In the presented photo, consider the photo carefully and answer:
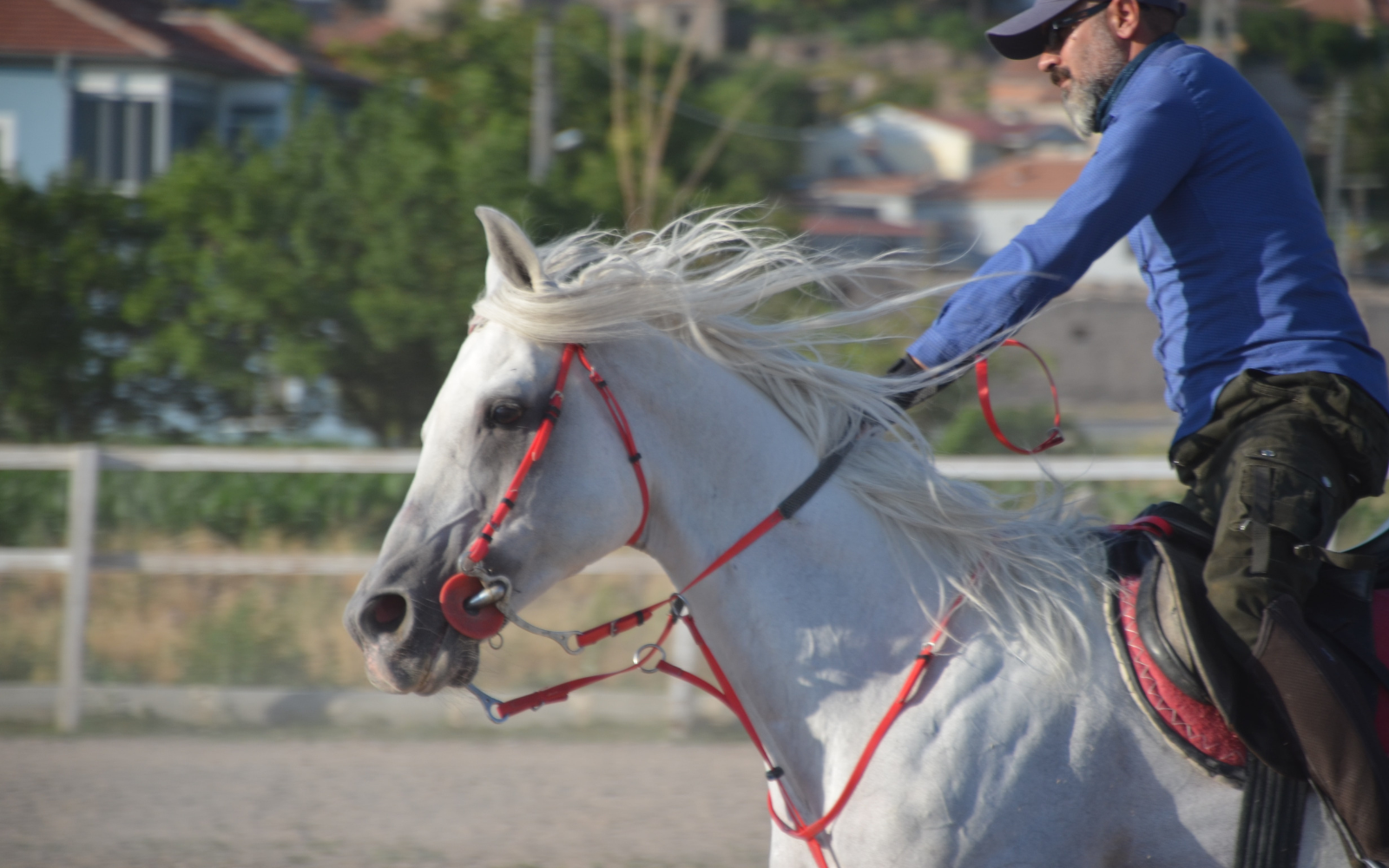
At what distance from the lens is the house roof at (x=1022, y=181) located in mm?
40312

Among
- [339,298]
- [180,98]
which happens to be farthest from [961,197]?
[339,298]

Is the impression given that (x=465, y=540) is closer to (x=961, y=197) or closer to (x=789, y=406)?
(x=789, y=406)

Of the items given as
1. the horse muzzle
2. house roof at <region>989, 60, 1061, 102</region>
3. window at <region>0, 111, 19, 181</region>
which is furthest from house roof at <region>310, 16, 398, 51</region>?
the horse muzzle

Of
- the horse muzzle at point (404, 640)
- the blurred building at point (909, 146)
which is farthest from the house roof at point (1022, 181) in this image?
the horse muzzle at point (404, 640)

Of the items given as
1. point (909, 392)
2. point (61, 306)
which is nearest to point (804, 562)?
point (909, 392)

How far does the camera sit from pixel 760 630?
2.08m

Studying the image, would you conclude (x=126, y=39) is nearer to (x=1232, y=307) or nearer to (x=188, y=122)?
(x=188, y=122)

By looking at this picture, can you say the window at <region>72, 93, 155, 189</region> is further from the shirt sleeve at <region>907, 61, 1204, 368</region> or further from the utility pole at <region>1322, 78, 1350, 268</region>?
the shirt sleeve at <region>907, 61, 1204, 368</region>

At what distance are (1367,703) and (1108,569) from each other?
461mm

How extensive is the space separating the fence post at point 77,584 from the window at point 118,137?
46.9 feet

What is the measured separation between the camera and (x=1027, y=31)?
7.38ft

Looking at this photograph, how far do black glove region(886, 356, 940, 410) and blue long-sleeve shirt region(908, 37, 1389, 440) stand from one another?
0.13 ft

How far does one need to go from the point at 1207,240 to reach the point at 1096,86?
39cm

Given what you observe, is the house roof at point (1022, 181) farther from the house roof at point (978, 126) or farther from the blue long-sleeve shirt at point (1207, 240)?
the blue long-sleeve shirt at point (1207, 240)
